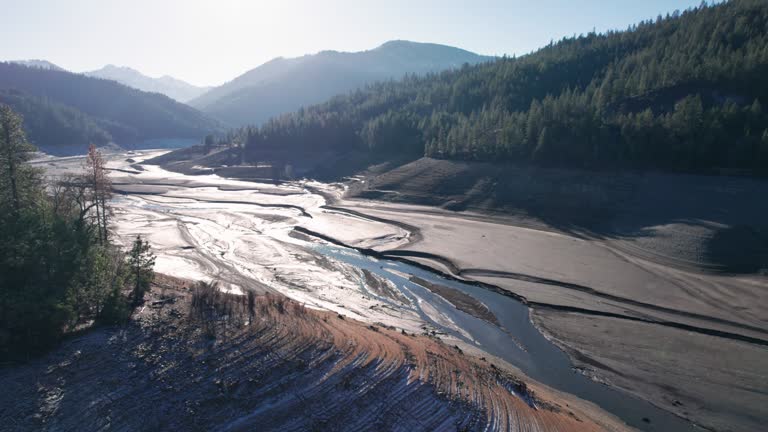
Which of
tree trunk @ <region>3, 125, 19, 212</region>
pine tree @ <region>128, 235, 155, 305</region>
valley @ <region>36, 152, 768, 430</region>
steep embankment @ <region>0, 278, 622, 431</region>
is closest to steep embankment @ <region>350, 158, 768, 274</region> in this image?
valley @ <region>36, 152, 768, 430</region>

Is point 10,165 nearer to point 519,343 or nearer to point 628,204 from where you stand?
point 519,343

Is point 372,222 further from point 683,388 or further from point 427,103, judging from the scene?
point 427,103

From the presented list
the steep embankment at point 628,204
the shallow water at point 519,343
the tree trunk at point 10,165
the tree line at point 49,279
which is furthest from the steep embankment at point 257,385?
the steep embankment at point 628,204

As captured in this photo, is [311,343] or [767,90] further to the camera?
[767,90]

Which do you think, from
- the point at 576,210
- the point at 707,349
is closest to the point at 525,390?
the point at 707,349

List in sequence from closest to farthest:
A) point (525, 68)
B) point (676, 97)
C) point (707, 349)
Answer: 1. point (707, 349)
2. point (676, 97)
3. point (525, 68)

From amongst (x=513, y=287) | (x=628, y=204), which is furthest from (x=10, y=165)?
(x=628, y=204)
